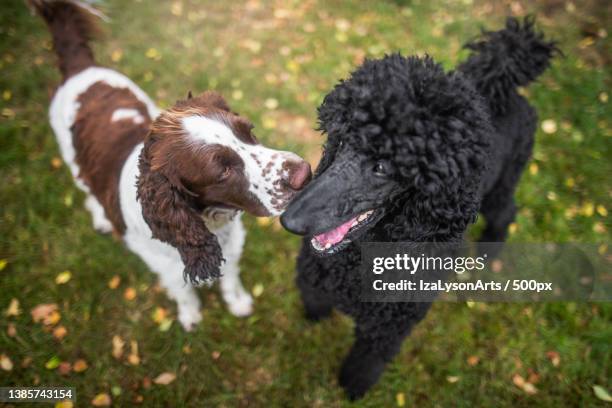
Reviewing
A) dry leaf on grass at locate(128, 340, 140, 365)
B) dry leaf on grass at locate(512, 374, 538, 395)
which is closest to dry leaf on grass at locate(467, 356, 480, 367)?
dry leaf on grass at locate(512, 374, 538, 395)

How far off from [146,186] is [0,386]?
93.6 inches

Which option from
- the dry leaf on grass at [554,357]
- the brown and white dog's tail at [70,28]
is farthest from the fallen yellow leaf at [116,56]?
the dry leaf on grass at [554,357]

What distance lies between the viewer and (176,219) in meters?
2.34

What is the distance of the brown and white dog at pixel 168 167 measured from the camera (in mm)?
2289

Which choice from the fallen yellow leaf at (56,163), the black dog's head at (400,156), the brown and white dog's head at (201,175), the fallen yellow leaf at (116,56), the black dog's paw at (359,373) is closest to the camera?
the black dog's head at (400,156)

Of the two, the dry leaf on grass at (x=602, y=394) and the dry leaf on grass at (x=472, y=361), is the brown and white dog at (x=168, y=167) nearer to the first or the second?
the dry leaf on grass at (x=472, y=361)

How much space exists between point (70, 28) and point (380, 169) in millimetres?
2961

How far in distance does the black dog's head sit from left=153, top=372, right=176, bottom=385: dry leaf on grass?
2059 millimetres

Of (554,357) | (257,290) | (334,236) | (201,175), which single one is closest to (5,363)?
(257,290)

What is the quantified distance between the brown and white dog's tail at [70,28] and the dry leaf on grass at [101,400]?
2.70 meters

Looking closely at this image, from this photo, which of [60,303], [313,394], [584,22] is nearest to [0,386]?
[60,303]

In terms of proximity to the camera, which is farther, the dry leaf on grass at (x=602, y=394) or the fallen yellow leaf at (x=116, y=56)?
the fallen yellow leaf at (x=116, y=56)

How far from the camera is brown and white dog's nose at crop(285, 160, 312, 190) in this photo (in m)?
2.31

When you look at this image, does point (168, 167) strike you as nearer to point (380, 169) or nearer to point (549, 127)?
point (380, 169)
